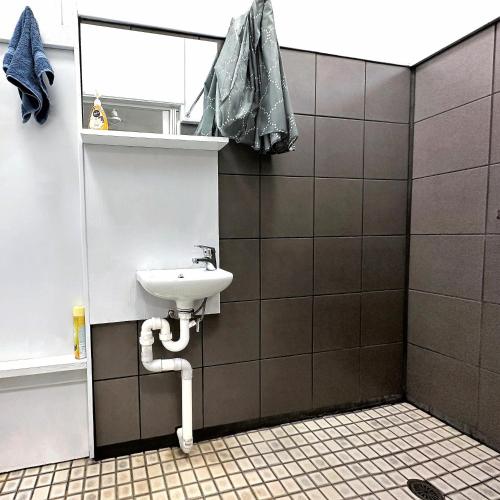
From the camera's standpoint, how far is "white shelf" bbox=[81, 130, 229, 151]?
1.67 m

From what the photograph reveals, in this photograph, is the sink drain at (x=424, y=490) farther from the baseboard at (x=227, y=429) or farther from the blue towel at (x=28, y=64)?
the blue towel at (x=28, y=64)

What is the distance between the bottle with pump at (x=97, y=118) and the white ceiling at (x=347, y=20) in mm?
445

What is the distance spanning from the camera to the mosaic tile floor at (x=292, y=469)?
1641 millimetres

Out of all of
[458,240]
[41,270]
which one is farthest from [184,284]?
[458,240]

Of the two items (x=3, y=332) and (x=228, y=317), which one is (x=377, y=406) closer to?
(x=228, y=317)

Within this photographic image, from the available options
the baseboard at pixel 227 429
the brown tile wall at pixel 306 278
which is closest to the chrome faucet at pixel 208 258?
the brown tile wall at pixel 306 278

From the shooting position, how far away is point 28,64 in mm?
1610

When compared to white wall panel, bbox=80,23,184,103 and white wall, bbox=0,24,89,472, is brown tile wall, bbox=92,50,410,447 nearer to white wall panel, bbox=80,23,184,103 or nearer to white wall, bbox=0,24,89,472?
white wall, bbox=0,24,89,472

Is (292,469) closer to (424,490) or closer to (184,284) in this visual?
(424,490)

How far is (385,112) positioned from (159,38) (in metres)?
1.41

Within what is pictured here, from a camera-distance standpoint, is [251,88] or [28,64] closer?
[28,64]

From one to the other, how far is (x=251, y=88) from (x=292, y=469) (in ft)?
6.10

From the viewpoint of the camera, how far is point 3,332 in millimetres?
1771

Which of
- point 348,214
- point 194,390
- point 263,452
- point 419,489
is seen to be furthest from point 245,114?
point 419,489
